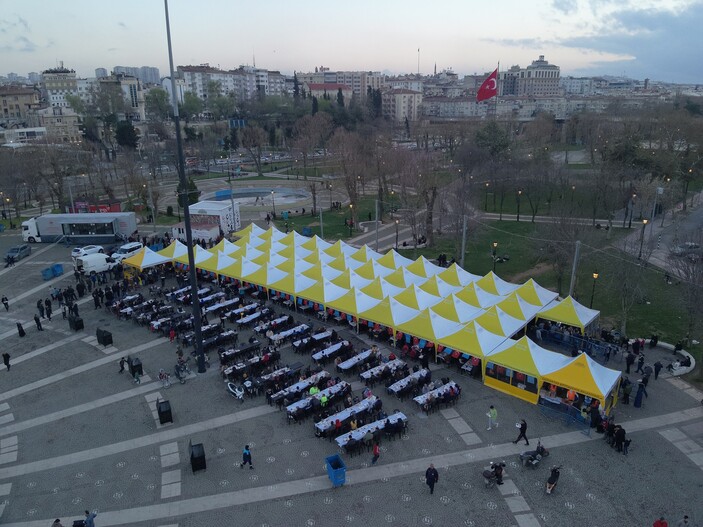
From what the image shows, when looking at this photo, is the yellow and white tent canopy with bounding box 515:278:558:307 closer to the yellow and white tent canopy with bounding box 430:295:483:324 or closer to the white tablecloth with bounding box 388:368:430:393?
the yellow and white tent canopy with bounding box 430:295:483:324

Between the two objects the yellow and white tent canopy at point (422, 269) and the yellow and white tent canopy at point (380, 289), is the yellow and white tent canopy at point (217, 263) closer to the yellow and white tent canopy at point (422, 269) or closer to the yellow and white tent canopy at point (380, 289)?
the yellow and white tent canopy at point (380, 289)

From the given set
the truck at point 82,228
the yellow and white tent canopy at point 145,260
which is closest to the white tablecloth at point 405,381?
the yellow and white tent canopy at point 145,260

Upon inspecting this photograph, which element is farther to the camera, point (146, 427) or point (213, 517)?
point (146, 427)

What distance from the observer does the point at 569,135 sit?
87.7m

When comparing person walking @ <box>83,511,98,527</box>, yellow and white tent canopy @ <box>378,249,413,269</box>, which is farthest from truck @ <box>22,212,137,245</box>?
person walking @ <box>83,511,98,527</box>

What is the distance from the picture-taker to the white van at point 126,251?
33.0m

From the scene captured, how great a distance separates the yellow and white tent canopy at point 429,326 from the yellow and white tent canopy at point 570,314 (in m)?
4.65

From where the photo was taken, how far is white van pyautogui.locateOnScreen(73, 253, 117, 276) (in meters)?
31.0

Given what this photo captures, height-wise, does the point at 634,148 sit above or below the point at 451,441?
above

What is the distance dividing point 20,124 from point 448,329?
114 m

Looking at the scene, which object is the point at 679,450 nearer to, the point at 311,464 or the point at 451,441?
the point at 451,441

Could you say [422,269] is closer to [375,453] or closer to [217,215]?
[375,453]

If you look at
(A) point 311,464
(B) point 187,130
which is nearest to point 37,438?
(A) point 311,464

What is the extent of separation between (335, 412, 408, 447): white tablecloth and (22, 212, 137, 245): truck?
101 feet
